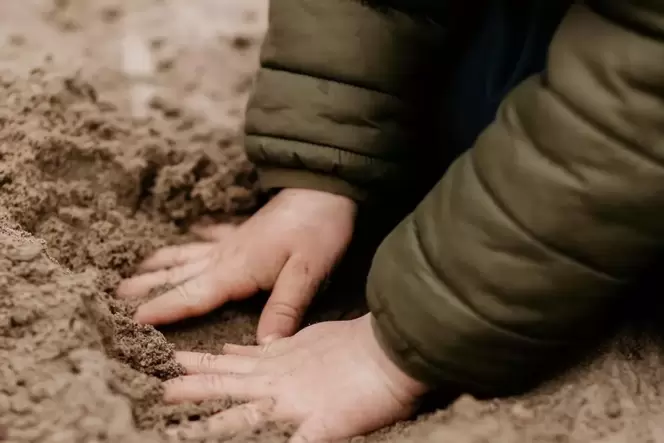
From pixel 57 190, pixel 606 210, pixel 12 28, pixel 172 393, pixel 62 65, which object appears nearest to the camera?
pixel 606 210

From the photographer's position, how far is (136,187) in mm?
927

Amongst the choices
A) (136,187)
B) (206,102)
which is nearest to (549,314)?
(136,187)

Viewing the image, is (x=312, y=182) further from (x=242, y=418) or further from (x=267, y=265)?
(x=242, y=418)

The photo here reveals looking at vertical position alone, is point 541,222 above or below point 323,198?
above

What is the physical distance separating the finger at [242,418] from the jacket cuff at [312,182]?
29 centimetres

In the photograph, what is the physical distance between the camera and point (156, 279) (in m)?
0.87

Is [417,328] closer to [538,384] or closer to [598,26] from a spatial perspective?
[538,384]

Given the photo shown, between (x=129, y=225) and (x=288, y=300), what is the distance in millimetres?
212

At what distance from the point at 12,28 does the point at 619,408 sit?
0.96 meters

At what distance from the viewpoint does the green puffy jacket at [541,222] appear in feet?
1.82

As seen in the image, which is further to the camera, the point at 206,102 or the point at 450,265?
the point at 206,102

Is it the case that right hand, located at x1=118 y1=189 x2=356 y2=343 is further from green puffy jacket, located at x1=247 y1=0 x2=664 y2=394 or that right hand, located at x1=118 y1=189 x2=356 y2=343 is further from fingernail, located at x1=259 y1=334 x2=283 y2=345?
green puffy jacket, located at x1=247 y1=0 x2=664 y2=394

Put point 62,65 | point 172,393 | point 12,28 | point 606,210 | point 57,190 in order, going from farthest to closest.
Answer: point 12,28 → point 62,65 → point 57,190 → point 172,393 → point 606,210

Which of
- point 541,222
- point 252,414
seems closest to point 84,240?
point 252,414
